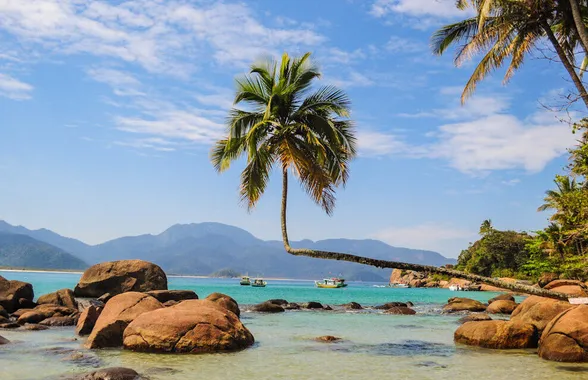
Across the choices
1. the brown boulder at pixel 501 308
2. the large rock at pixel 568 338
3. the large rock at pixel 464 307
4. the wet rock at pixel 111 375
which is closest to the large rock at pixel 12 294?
the wet rock at pixel 111 375

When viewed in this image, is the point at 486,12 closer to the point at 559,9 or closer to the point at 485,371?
the point at 559,9

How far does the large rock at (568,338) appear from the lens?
40.7ft

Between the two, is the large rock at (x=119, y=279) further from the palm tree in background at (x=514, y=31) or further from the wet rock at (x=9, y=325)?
the palm tree in background at (x=514, y=31)

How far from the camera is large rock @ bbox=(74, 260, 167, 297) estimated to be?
3047cm

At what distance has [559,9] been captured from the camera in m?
15.4

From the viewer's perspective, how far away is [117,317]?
15.0 meters

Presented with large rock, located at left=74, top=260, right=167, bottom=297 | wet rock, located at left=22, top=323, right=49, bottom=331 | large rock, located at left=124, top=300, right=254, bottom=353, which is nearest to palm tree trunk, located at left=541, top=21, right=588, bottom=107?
large rock, located at left=124, top=300, right=254, bottom=353

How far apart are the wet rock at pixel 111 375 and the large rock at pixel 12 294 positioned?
18.6m

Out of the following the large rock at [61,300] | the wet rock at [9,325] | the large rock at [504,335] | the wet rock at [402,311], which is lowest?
the wet rock at [402,311]

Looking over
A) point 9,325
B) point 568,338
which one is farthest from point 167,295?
point 568,338

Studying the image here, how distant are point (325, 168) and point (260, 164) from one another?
2.44 meters

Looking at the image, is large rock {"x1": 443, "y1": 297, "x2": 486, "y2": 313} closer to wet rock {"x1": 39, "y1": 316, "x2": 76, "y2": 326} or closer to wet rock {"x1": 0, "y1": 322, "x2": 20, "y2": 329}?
wet rock {"x1": 39, "y1": 316, "x2": 76, "y2": 326}

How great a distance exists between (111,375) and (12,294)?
65.0 ft

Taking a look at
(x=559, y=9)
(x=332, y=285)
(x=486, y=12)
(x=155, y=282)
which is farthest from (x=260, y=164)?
(x=332, y=285)
